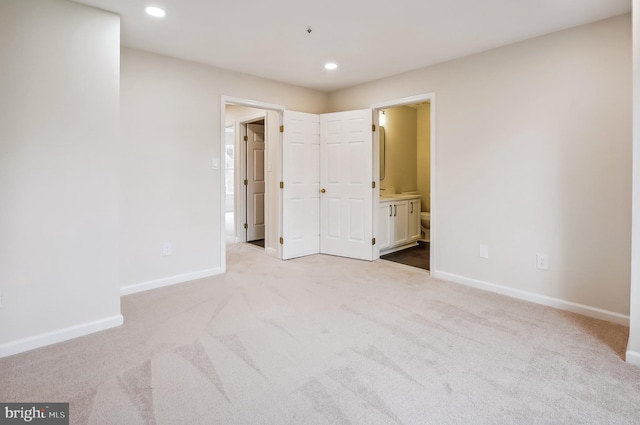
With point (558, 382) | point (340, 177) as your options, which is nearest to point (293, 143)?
point (340, 177)

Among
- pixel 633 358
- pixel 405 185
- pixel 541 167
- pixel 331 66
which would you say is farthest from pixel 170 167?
pixel 405 185

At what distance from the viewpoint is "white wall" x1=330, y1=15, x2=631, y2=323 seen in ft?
8.70

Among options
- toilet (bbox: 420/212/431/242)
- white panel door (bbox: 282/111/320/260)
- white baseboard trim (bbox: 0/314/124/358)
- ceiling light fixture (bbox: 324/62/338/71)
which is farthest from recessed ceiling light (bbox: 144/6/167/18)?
toilet (bbox: 420/212/431/242)

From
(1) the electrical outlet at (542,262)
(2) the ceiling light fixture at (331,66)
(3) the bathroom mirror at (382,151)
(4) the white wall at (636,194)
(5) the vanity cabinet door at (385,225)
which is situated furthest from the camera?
(3) the bathroom mirror at (382,151)

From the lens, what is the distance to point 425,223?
19.6 ft

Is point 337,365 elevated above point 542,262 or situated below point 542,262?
below

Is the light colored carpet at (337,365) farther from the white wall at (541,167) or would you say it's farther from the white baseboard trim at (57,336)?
the white wall at (541,167)

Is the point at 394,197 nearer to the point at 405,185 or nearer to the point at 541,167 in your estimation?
the point at 405,185

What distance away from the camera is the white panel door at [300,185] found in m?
4.61

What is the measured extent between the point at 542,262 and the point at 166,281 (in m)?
3.59

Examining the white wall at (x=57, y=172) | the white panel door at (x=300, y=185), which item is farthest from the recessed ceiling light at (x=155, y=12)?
the white panel door at (x=300, y=185)

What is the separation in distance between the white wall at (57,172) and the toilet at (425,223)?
4711mm

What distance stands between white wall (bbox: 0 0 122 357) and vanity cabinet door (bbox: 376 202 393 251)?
10.7 ft

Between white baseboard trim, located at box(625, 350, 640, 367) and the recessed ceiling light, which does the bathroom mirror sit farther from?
white baseboard trim, located at box(625, 350, 640, 367)
